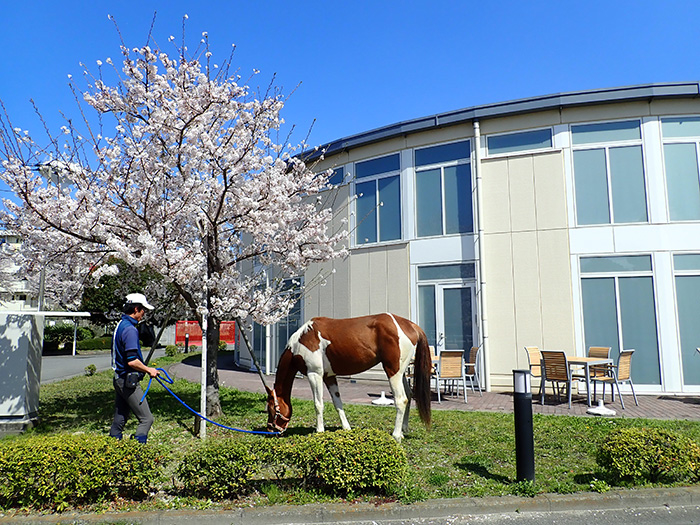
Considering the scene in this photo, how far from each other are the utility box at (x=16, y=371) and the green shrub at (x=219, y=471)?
448 cm

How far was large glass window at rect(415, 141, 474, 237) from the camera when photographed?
14.2 metres

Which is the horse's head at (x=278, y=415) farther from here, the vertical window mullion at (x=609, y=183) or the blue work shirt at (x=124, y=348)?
the vertical window mullion at (x=609, y=183)

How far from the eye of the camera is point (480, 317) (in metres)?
13.4

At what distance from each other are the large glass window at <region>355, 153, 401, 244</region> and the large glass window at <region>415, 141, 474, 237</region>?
74 cm

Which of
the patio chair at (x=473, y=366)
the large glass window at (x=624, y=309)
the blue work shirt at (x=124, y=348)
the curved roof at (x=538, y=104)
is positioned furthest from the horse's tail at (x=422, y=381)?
the large glass window at (x=624, y=309)

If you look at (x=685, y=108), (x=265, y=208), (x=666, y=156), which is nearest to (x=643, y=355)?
(x=666, y=156)

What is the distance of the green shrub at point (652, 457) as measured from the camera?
204 inches

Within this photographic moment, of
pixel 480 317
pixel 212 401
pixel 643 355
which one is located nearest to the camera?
pixel 212 401

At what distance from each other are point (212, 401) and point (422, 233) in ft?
26.2

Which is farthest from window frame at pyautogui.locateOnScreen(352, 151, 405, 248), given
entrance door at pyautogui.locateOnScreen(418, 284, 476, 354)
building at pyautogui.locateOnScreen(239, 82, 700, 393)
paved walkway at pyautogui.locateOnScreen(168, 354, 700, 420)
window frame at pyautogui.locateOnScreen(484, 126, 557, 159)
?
paved walkway at pyautogui.locateOnScreen(168, 354, 700, 420)

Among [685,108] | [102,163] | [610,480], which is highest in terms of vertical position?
[685,108]

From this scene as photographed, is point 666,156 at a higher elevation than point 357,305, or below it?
higher

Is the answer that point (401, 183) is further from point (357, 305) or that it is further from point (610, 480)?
point (610, 480)

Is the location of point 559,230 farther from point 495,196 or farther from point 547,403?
point 547,403
